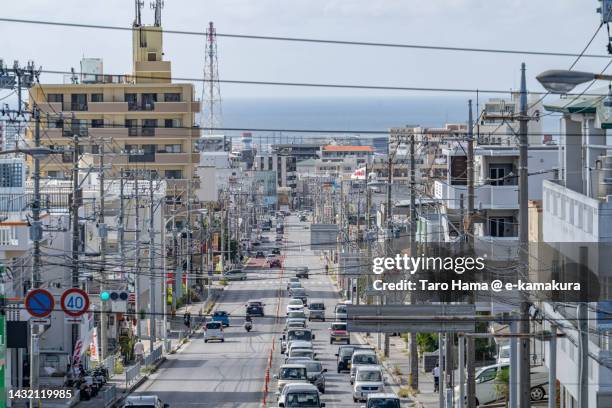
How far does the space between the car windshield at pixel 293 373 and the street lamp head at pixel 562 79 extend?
23.2 metres

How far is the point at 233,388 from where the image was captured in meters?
42.1

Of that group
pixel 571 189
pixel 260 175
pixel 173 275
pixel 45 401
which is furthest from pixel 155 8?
pixel 260 175

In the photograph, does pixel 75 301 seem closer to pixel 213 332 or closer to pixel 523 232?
pixel 523 232

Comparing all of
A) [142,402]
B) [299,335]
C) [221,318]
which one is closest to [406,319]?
[142,402]

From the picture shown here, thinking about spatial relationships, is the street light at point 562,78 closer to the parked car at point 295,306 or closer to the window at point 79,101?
the parked car at point 295,306

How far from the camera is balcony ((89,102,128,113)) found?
93.2m

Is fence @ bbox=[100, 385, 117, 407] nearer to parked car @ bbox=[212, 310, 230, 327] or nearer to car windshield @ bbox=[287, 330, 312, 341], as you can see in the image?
car windshield @ bbox=[287, 330, 312, 341]

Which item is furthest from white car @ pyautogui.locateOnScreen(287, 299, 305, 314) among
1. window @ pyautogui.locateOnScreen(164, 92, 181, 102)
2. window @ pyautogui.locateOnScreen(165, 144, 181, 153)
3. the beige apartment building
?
window @ pyautogui.locateOnScreen(164, 92, 181, 102)

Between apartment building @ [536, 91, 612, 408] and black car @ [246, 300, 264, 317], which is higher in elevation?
apartment building @ [536, 91, 612, 408]

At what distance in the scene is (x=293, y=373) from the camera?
3972 cm

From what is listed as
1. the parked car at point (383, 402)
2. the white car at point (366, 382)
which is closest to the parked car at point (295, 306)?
the white car at point (366, 382)

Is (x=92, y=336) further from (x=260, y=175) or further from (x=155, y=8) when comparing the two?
(x=260, y=175)

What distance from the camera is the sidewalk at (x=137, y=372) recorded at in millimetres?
38625

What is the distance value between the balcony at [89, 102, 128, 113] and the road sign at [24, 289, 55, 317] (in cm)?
6545
